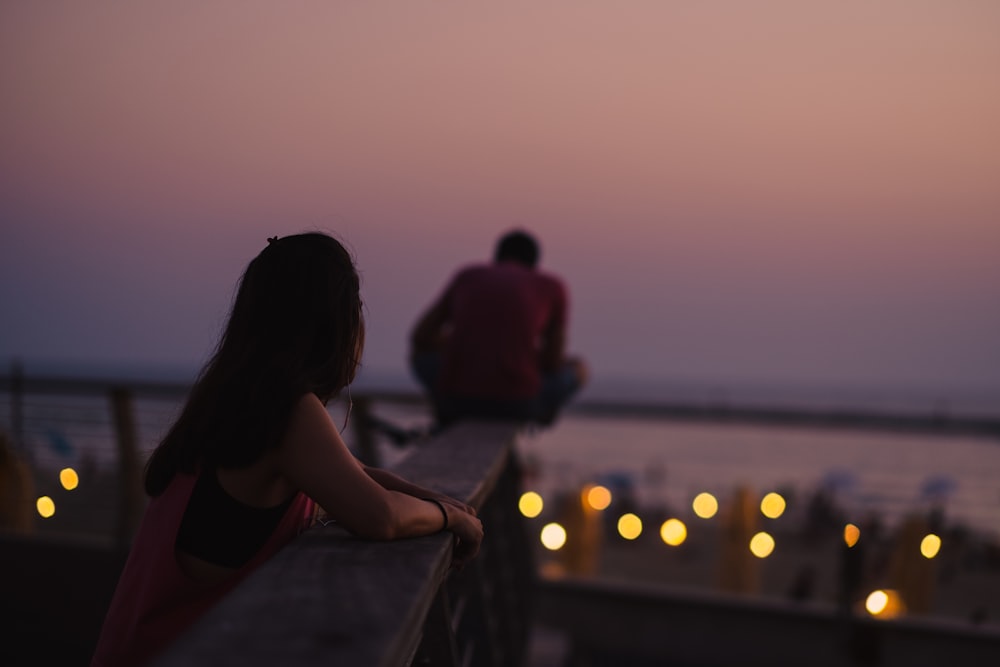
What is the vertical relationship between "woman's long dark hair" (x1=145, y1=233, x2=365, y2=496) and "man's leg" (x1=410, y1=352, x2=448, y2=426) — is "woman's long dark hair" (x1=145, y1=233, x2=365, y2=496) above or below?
above

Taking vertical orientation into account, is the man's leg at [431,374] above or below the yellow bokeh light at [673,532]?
above

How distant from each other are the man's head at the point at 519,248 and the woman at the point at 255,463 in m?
2.92

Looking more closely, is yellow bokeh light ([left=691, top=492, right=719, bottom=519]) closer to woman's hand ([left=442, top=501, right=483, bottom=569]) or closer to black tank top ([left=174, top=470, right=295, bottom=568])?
woman's hand ([left=442, top=501, right=483, bottom=569])

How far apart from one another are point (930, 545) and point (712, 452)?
34.9 metres

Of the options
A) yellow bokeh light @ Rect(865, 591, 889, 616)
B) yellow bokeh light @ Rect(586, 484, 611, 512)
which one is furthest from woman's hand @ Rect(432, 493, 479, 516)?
yellow bokeh light @ Rect(586, 484, 611, 512)

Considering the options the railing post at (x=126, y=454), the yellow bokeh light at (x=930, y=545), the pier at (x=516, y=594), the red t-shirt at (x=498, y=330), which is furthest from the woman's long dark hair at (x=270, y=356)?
the yellow bokeh light at (x=930, y=545)

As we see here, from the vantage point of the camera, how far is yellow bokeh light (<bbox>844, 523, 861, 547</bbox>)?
531 centimetres

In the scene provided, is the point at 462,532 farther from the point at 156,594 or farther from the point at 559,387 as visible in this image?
the point at 559,387

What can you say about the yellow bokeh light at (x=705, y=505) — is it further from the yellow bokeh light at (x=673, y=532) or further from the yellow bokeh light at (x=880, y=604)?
the yellow bokeh light at (x=880, y=604)

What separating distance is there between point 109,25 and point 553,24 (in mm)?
→ 4549

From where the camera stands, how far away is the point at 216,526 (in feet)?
5.14

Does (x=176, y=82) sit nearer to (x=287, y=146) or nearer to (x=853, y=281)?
(x=287, y=146)

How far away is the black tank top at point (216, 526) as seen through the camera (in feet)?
5.08

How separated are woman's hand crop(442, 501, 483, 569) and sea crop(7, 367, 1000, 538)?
589 mm
